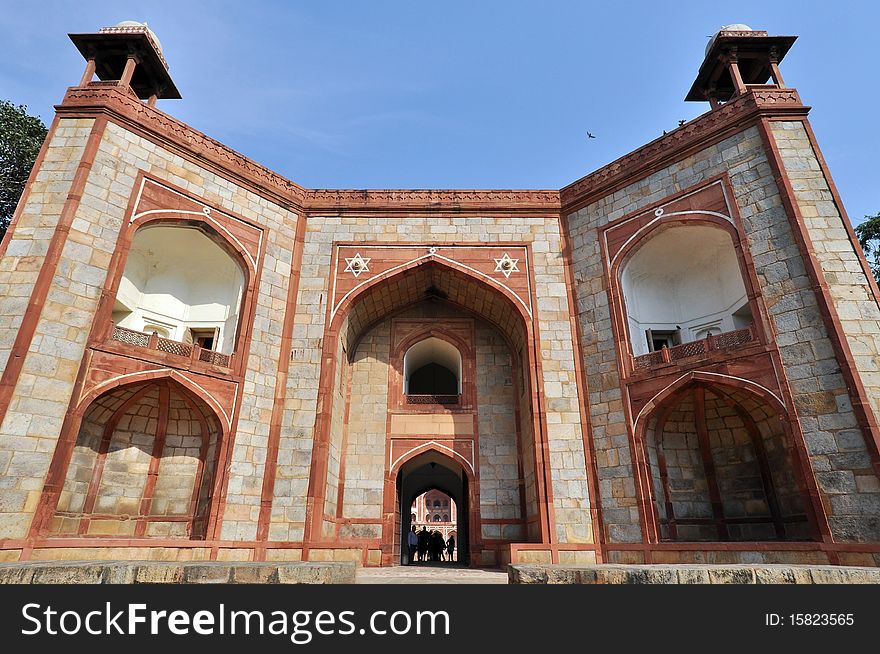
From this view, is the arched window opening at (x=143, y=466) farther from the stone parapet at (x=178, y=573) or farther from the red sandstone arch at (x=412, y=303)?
the stone parapet at (x=178, y=573)

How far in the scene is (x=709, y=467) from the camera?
10.2 m

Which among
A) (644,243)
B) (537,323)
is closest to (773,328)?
(644,243)

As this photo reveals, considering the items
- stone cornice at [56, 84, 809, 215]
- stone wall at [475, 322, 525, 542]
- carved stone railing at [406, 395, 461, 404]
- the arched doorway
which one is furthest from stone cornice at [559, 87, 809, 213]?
the arched doorway

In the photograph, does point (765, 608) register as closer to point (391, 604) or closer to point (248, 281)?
point (391, 604)

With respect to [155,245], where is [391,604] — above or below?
below

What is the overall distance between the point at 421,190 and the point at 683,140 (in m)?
6.30

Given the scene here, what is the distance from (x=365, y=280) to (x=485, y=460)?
5.24m

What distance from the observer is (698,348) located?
9.94m

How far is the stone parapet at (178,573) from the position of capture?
3.23 meters

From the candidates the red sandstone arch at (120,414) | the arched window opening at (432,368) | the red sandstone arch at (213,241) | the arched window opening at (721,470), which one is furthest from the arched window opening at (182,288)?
the arched window opening at (721,470)

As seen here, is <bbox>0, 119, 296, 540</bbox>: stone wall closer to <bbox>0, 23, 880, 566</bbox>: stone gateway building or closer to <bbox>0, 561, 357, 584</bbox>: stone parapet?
<bbox>0, 23, 880, 566</bbox>: stone gateway building

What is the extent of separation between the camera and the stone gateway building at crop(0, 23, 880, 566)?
27.8 feet

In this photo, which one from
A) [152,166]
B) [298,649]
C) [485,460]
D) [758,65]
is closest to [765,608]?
[298,649]

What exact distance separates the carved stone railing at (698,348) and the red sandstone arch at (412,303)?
7.35 feet
